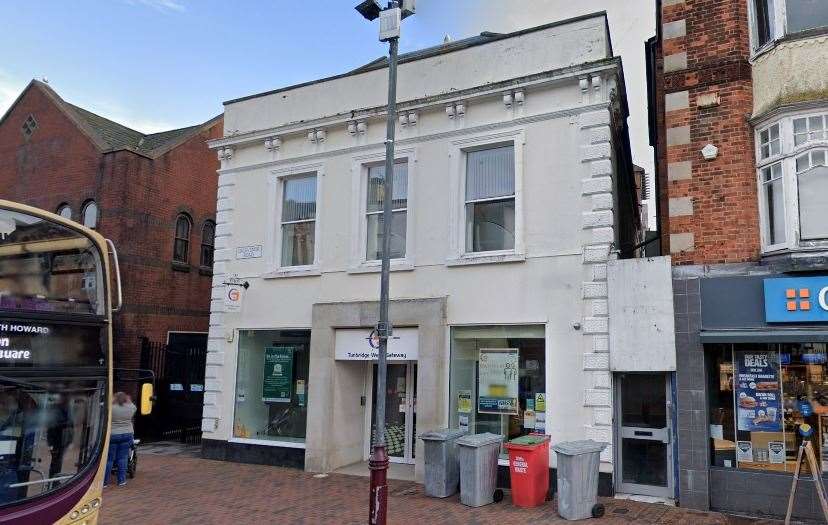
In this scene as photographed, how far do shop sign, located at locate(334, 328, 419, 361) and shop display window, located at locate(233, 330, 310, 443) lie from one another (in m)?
1.00

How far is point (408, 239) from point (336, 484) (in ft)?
15.3

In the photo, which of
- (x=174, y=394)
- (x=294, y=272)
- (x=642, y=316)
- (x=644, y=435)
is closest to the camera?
(x=642, y=316)

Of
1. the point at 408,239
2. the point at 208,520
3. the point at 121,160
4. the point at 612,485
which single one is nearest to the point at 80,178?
the point at 121,160

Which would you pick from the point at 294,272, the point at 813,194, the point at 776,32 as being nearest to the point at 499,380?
the point at 294,272

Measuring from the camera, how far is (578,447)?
9.34m

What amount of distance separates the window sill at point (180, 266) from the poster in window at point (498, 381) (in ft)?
38.1

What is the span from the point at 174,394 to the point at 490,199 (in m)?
10.6

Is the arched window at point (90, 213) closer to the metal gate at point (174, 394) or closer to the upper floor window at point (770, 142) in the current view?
the metal gate at point (174, 394)

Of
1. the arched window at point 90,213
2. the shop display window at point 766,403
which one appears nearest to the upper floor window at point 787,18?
the shop display window at point 766,403

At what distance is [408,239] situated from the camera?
41.0 feet

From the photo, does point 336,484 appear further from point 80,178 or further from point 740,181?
point 80,178

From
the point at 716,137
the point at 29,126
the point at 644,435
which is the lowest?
the point at 644,435

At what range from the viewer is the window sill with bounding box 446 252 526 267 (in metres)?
11.2

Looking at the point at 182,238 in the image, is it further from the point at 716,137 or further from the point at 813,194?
the point at 813,194
